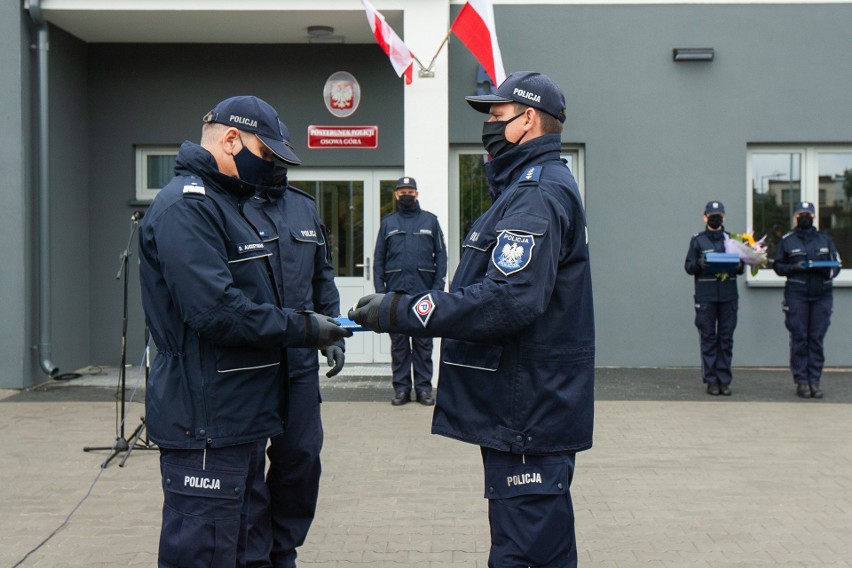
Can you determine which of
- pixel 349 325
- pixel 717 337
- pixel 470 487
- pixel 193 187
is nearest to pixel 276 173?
pixel 193 187

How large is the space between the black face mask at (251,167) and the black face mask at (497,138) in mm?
836

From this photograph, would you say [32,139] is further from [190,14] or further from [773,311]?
[773,311]

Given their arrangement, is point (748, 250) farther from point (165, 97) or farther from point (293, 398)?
point (165, 97)

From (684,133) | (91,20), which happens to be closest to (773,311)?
(684,133)

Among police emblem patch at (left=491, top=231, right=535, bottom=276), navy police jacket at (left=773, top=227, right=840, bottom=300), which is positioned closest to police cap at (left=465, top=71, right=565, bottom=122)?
police emblem patch at (left=491, top=231, right=535, bottom=276)

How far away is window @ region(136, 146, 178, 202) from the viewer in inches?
487

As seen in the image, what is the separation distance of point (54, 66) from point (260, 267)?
863 centimetres

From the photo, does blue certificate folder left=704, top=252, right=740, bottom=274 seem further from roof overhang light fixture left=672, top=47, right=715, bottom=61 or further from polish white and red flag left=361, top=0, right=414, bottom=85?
polish white and red flag left=361, top=0, right=414, bottom=85

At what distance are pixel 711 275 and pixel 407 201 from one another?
3299 millimetres

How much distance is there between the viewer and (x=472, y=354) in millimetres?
3490

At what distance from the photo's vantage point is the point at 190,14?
10.8 meters

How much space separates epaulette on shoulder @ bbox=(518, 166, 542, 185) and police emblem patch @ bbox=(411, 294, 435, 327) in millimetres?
521

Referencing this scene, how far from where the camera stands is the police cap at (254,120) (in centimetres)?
372

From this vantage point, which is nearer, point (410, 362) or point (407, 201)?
point (410, 362)
